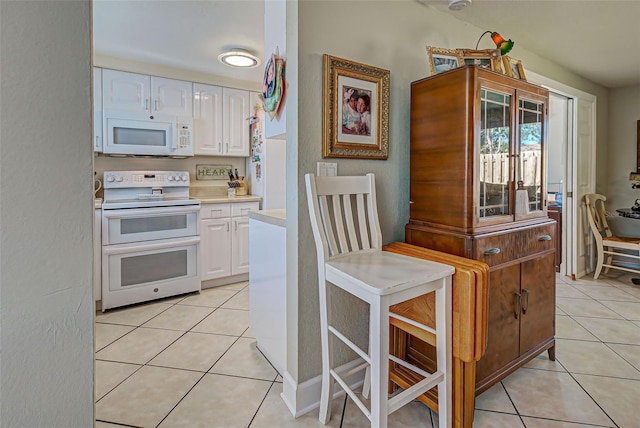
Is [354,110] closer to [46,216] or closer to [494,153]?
[494,153]

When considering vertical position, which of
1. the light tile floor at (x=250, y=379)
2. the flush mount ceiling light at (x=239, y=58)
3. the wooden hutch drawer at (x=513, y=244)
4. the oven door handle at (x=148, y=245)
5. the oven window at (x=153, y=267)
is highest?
the flush mount ceiling light at (x=239, y=58)

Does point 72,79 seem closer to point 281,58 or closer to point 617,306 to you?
point 281,58

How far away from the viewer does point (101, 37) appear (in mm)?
2719

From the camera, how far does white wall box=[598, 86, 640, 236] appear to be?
13.5ft

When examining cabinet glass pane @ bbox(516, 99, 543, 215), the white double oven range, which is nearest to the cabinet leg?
cabinet glass pane @ bbox(516, 99, 543, 215)

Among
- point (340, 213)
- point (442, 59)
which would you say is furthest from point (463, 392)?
point (442, 59)

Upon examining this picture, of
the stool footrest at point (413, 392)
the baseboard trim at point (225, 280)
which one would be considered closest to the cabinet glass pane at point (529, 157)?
the stool footrest at point (413, 392)

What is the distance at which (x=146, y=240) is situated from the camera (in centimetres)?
304

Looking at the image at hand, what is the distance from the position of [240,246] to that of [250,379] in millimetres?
1909

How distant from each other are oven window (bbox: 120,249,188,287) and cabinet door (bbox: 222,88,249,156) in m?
1.38

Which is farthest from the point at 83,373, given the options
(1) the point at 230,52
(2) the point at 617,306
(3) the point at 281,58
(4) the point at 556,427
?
(2) the point at 617,306

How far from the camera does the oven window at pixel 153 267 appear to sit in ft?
9.66

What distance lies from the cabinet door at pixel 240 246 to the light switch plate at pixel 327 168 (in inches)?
85.6

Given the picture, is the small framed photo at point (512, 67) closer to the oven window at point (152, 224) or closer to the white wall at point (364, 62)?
the white wall at point (364, 62)
